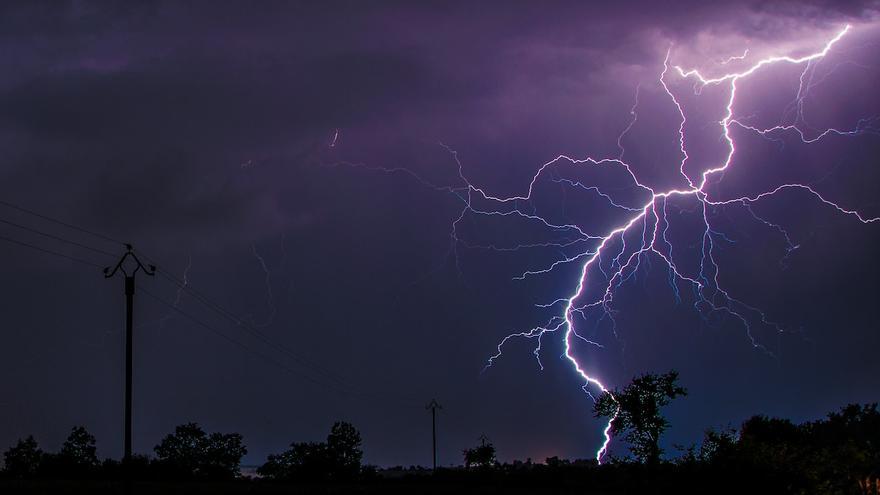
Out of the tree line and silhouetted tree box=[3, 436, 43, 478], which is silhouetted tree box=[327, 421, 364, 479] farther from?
silhouetted tree box=[3, 436, 43, 478]

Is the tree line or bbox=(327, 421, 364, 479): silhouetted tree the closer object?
the tree line

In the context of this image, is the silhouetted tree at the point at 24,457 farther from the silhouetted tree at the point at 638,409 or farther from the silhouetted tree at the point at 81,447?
the silhouetted tree at the point at 638,409

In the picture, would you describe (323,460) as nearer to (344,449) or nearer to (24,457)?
(344,449)

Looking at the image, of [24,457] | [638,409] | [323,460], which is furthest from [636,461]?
[24,457]

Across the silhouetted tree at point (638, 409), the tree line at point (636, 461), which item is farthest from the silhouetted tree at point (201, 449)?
the silhouetted tree at point (638, 409)

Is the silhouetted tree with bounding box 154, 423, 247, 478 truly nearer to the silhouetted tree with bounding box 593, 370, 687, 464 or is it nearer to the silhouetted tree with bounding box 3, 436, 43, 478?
the silhouetted tree with bounding box 3, 436, 43, 478

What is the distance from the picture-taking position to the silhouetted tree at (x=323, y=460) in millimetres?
58719

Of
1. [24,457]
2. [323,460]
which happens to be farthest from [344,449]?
[24,457]

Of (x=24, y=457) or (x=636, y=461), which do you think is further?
(x=24, y=457)

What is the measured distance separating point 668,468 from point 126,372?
1862cm

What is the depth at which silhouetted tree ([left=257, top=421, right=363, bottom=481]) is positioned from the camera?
58.7 meters

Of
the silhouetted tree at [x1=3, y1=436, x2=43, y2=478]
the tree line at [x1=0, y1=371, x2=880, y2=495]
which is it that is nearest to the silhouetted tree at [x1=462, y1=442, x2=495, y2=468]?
the tree line at [x1=0, y1=371, x2=880, y2=495]

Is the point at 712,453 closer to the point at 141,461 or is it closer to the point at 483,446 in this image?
the point at 141,461

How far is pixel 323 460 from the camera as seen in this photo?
61.4 m
